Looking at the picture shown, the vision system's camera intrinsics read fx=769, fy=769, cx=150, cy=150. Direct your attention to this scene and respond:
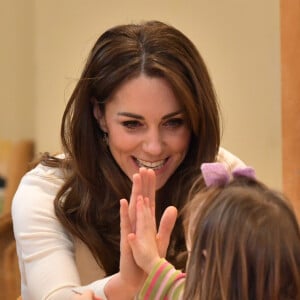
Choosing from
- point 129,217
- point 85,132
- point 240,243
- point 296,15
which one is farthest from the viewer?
point 296,15

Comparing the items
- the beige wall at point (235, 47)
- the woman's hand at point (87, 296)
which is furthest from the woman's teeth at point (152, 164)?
the beige wall at point (235, 47)

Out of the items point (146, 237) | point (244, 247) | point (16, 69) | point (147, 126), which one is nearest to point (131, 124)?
point (147, 126)

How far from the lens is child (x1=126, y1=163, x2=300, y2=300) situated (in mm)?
1169

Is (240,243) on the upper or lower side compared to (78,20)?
lower

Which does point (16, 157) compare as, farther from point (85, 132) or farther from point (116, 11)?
point (85, 132)

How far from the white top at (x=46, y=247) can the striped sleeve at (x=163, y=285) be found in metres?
0.27

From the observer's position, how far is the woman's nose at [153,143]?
162cm

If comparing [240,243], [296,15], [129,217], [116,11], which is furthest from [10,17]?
[240,243]

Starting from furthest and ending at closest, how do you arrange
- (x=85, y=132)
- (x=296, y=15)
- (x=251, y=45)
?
(x=251, y=45) → (x=296, y=15) → (x=85, y=132)

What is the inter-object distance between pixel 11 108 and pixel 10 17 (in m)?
0.47

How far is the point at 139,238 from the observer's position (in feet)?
4.41

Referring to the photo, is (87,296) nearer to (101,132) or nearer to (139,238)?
(139,238)

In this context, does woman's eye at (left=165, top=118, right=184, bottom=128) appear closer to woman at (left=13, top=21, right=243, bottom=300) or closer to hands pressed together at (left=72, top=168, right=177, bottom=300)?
woman at (left=13, top=21, right=243, bottom=300)

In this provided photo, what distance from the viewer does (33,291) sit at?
5.27 feet
